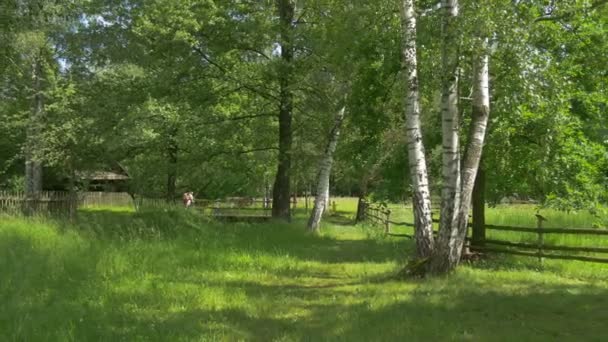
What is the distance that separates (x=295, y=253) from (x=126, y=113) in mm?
10229

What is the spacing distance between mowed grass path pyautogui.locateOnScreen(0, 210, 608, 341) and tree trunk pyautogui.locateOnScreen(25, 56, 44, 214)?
52.1ft

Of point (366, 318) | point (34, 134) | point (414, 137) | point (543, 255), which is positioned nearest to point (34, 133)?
point (34, 134)

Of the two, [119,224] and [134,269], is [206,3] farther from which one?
[134,269]

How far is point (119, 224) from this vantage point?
1494 centimetres

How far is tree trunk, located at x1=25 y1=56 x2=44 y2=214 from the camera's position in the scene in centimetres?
2797

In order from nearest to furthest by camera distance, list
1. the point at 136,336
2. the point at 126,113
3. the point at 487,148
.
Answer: the point at 136,336
the point at 487,148
the point at 126,113

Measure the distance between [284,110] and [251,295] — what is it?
12700mm

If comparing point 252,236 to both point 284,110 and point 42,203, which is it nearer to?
point 284,110

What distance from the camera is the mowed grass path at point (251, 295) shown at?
6.43m

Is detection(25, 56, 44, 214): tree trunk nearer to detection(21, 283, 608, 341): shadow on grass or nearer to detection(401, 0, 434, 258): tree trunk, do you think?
detection(401, 0, 434, 258): tree trunk

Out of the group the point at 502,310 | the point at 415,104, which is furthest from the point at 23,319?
the point at 415,104

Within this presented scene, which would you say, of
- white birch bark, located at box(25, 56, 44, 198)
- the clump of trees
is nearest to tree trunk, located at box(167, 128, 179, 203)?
the clump of trees

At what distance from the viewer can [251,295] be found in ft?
28.1

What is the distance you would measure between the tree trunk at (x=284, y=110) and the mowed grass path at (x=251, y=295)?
7152 millimetres
